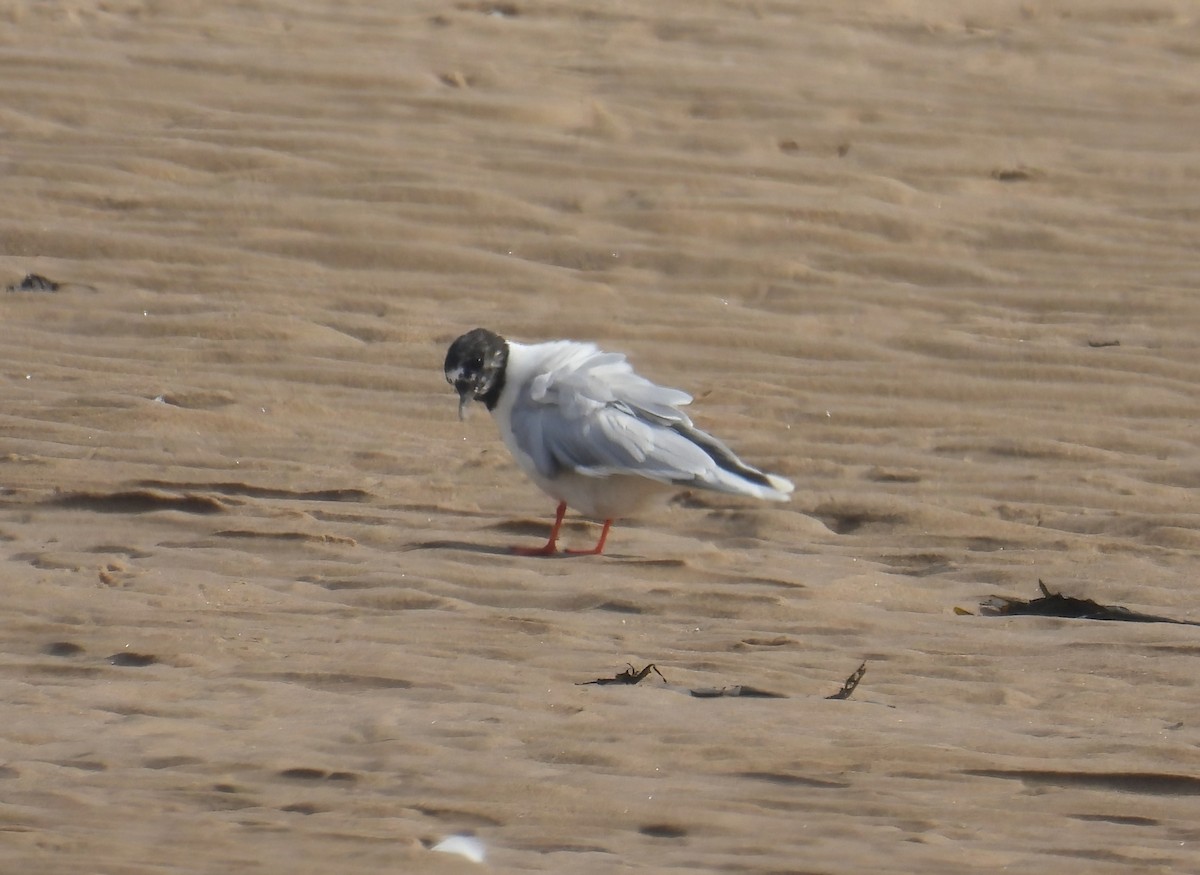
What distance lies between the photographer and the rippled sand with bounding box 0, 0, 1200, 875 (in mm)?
3828

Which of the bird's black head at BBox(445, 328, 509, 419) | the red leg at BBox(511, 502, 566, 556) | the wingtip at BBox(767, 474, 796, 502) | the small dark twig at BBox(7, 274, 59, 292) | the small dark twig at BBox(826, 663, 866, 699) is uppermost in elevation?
the bird's black head at BBox(445, 328, 509, 419)

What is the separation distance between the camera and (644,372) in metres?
7.45

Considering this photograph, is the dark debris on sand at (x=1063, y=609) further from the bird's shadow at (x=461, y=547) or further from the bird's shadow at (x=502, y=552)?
the bird's shadow at (x=461, y=547)

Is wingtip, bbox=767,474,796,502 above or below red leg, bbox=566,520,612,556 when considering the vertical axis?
above

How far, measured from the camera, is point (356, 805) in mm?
3707

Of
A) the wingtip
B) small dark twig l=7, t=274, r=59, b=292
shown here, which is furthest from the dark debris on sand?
small dark twig l=7, t=274, r=59, b=292

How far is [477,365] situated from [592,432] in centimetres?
46

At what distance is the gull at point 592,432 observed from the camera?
19.6 feet

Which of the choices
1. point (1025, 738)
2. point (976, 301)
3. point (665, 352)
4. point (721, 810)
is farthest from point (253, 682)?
point (976, 301)

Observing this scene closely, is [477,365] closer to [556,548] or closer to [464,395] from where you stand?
[464,395]

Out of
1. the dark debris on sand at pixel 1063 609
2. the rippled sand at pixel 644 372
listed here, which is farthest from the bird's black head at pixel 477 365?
the dark debris on sand at pixel 1063 609

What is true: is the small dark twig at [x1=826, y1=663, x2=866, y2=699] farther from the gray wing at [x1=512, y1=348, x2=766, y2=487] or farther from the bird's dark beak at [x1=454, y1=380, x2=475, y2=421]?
the bird's dark beak at [x1=454, y1=380, x2=475, y2=421]

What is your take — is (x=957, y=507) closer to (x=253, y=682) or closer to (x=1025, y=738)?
(x=1025, y=738)

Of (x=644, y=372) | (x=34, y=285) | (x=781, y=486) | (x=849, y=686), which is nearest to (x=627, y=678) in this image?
(x=849, y=686)
